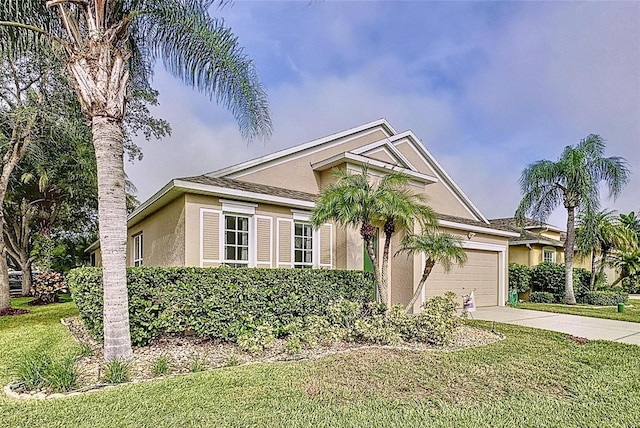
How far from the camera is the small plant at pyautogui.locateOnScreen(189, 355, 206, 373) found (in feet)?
19.7

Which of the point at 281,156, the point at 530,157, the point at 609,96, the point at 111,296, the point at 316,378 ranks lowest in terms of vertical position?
the point at 316,378

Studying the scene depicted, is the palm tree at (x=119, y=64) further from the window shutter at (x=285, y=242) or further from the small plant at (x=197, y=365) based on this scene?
the window shutter at (x=285, y=242)

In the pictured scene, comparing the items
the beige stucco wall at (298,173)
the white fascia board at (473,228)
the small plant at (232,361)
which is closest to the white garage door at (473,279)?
the white fascia board at (473,228)

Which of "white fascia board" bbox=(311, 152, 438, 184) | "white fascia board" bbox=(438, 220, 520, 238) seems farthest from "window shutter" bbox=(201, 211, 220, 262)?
"white fascia board" bbox=(438, 220, 520, 238)

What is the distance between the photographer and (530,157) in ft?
62.0

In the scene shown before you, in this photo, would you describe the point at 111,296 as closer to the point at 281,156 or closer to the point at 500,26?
the point at 281,156

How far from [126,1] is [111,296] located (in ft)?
17.1

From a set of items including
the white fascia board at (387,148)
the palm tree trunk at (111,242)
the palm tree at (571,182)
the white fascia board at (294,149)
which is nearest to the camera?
the palm tree trunk at (111,242)

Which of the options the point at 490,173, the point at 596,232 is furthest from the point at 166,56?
the point at 596,232

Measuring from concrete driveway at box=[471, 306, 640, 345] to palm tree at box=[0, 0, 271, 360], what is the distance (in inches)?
355

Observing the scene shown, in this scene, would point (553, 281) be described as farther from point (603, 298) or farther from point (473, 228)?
point (473, 228)

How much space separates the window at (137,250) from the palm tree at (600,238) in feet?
65.8

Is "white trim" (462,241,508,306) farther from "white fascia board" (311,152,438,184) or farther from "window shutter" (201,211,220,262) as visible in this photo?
"window shutter" (201,211,220,262)

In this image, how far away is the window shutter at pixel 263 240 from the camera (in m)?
10.1
